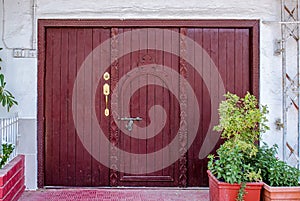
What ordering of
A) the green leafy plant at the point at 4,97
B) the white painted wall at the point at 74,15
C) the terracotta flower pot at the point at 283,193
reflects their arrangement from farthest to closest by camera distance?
the white painted wall at the point at 74,15
the green leafy plant at the point at 4,97
the terracotta flower pot at the point at 283,193

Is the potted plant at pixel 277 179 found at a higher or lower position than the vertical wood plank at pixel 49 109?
lower

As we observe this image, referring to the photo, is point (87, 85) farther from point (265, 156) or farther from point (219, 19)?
point (265, 156)

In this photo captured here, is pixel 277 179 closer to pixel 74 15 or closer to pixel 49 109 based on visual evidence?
pixel 49 109

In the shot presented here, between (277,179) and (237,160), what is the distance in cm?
47

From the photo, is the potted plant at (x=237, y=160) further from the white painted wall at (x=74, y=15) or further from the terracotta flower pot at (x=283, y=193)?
the white painted wall at (x=74, y=15)

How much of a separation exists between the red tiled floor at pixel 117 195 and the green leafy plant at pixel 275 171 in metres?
0.85

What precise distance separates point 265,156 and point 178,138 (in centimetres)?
122

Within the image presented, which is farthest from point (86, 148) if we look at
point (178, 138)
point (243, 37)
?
point (243, 37)

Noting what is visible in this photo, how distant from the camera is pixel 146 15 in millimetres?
5156

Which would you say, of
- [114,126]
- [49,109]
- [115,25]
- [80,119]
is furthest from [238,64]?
[49,109]

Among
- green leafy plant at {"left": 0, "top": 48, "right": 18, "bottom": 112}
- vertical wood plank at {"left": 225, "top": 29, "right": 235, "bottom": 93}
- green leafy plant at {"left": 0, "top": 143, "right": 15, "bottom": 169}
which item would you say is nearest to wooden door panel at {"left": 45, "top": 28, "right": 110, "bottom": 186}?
green leafy plant at {"left": 0, "top": 48, "right": 18, "bottom": 112}

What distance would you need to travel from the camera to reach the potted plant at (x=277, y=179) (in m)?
4.09

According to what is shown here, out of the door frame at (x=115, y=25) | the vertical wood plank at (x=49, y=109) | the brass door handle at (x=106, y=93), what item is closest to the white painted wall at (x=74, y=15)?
the door frame at (x=115, y=25)

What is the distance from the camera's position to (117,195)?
4945 millimetres
